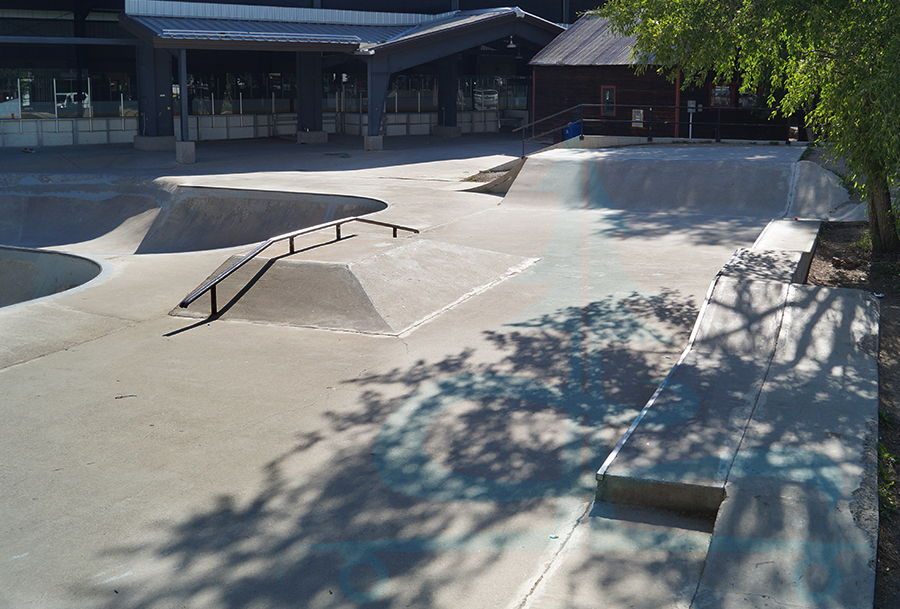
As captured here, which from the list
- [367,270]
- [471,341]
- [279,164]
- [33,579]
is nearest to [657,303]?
[471,341]

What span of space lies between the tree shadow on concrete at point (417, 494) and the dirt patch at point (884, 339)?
1.84 meters

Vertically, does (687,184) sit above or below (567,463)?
above

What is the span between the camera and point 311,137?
105 feet

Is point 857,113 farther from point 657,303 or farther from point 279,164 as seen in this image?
point 279,164

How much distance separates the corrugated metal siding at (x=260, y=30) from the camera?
25328 mm

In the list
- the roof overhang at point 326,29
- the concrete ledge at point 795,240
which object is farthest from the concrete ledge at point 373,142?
the concrete ledge at point 795,240

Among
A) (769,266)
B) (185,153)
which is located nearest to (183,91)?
(185,153)

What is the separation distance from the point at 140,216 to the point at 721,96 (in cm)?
1724

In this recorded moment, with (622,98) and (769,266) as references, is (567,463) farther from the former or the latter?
(622,98)

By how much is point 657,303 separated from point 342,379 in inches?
170

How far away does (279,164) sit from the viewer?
83.5 feet

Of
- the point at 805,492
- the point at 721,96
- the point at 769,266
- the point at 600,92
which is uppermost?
the point at 600,92

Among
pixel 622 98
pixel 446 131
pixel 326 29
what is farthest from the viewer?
pixel 446 131

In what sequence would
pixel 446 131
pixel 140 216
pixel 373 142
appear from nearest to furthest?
1. pixel 140 216
2. pixel 373 142
3. pixel 446 131
